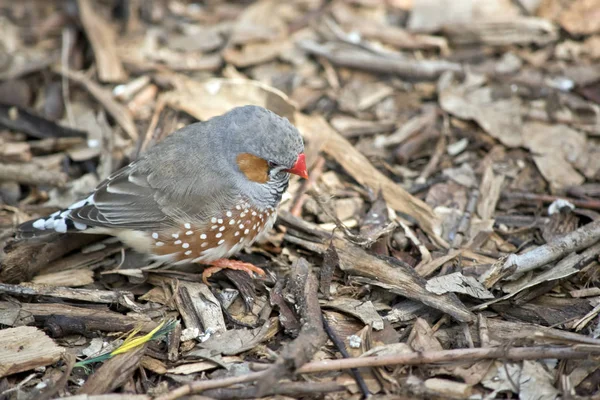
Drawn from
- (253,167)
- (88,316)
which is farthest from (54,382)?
(253,167)

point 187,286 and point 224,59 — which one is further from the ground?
point 224,59

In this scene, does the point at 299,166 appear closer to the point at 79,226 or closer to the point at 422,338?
the point at 422,338

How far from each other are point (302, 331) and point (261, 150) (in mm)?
1133

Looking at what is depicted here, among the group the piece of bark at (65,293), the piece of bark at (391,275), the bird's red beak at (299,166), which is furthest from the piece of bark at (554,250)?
the piece of bark at (65,293)

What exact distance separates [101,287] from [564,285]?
2.81 m

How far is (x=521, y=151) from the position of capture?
4.73 meters

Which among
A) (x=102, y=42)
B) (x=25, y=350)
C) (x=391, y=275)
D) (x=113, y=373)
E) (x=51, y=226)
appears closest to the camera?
A: (x=113, y=373)

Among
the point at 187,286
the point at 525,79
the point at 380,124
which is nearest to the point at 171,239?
the point at 187,286

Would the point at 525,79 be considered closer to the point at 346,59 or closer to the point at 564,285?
the point at 346,59

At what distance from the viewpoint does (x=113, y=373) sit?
3.33 m

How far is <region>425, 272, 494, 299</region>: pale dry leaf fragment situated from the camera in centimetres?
358

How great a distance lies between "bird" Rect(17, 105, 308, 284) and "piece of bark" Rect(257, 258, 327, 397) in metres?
0.33

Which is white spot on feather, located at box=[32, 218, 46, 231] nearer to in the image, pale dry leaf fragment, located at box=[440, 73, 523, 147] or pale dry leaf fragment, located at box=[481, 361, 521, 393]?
pale dry leaf fragment, located at box=[481, 361, 521, 393]

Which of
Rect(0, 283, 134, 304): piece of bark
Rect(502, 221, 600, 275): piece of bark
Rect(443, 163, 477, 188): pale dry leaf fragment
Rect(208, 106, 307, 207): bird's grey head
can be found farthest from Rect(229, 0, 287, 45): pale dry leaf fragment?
Rect(502, 221, 600, 275): piece of bark
